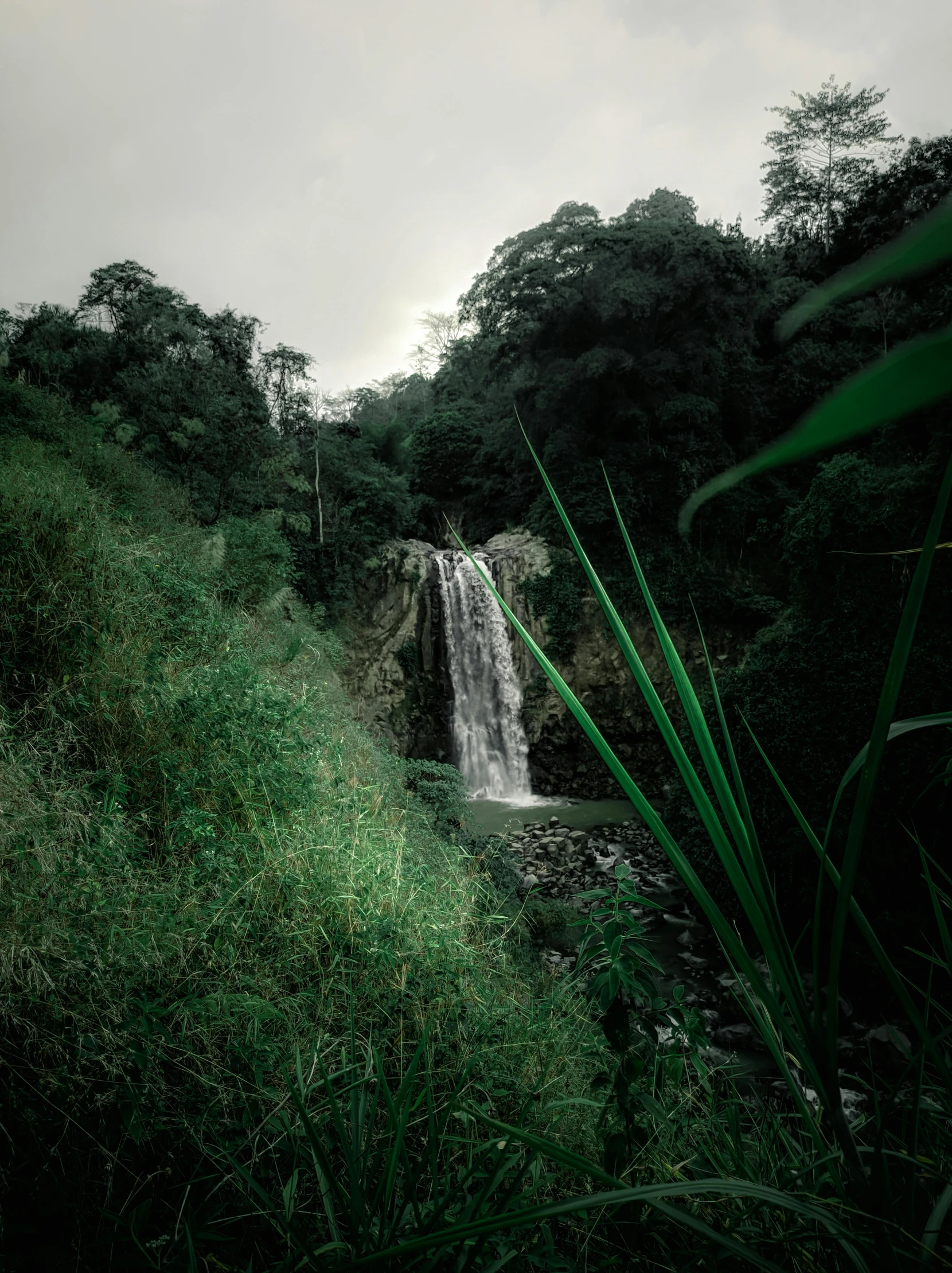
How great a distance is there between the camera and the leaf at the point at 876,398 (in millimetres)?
229

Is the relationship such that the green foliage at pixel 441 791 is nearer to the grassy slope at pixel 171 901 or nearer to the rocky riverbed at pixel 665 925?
the grassy slope at pixel 171 901

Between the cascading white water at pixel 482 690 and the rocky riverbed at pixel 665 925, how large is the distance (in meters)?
2.03

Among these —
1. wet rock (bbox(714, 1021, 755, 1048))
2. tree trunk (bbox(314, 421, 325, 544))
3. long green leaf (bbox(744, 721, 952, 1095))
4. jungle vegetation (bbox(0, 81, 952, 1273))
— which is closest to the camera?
long green leaf (bbox(744, 721, 952, 1095))

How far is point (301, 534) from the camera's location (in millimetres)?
11523

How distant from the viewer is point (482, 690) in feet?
36.7

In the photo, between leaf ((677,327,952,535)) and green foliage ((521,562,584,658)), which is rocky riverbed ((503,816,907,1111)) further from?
green foliage ((521,562,584,658))

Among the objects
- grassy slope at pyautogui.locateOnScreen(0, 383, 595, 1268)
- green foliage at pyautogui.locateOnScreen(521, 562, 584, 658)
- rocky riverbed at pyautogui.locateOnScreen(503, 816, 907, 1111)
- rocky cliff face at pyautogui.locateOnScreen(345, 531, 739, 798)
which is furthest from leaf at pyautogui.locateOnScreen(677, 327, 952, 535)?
green foliage at pyautogui.locateOnScreen(521, 562, 584, 658)

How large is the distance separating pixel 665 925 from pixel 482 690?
5859 mm

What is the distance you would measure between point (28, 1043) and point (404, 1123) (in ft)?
4.54

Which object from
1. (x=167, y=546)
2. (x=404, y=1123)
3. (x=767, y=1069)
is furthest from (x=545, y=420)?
(x=404, y=1123)

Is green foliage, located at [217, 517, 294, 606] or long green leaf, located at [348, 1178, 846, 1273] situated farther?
green foliage, located at [217, 517, 294, 606]

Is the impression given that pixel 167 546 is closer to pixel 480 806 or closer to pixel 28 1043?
pixel 28 1043

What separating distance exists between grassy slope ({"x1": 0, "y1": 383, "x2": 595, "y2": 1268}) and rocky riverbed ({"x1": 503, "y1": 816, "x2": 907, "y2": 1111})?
26.2 inches

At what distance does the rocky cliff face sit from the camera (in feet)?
35.4
